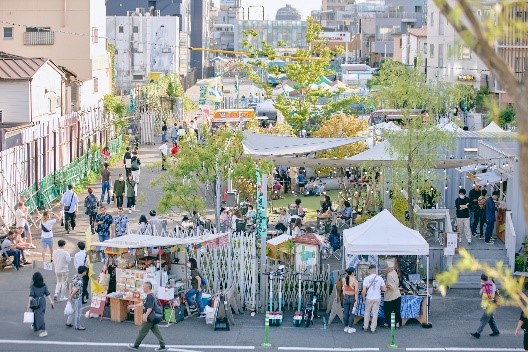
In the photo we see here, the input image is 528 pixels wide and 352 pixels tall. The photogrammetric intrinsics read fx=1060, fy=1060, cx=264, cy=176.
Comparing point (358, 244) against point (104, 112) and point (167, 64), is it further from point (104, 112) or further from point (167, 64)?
point (167, 64)

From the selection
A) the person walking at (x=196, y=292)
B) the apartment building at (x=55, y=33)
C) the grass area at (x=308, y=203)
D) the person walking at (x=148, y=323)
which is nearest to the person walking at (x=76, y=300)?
the person walking at (x=148, y=323)

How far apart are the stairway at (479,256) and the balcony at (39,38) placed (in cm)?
2607

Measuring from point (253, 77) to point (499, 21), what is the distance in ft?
120

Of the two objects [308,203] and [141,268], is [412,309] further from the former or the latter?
[308,203]

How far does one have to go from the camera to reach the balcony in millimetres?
45625

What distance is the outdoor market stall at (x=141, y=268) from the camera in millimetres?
19219

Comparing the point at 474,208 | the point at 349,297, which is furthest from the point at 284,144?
the point at 349,297

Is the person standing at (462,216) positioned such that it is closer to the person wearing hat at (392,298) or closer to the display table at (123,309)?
the person wearing hat at (392,298)

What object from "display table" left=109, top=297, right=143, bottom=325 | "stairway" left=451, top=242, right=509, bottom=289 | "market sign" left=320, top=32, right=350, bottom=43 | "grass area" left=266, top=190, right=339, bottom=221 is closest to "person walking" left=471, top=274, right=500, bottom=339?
"stairway" left=451, top=242, right=509, bottom=289

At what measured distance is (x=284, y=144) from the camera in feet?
93.8

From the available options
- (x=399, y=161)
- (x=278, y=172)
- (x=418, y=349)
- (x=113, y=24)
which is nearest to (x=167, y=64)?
(x=113, y=24)

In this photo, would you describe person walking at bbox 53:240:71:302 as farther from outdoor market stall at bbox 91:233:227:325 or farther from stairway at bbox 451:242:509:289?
stairway at bbox 451:242:509:289

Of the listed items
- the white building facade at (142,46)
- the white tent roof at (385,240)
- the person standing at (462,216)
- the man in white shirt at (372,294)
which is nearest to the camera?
the man in white shirt at (372,294)

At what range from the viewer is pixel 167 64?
286 ft
